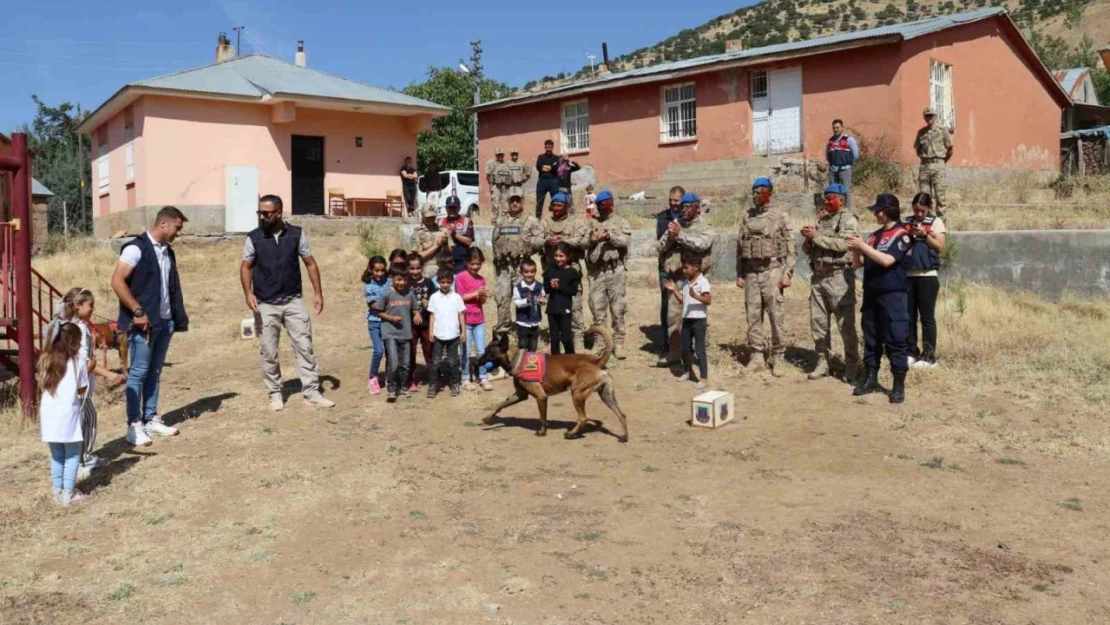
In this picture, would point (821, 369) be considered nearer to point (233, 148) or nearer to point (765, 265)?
point (765, 265)

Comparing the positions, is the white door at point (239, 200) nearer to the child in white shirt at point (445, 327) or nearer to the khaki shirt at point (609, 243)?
the khaki shirt at point (609, 243)

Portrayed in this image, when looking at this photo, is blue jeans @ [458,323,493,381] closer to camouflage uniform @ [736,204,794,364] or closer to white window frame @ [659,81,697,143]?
camouflage uniform @ [736,204,794,364]

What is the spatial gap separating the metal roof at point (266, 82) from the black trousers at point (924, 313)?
16.6m

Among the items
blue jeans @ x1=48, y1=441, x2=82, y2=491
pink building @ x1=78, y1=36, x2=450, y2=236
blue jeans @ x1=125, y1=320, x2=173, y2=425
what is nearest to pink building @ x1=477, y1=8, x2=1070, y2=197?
pink building @ x1=78, y1=36, x2=450, y2=236

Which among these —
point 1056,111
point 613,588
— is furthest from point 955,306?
point 1056,111

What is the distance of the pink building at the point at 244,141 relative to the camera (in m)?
21.2

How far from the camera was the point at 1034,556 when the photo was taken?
4914 mm

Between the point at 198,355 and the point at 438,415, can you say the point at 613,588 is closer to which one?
the point at 438,415

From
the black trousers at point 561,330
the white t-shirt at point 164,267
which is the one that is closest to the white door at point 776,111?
the black trousers at point 561,330

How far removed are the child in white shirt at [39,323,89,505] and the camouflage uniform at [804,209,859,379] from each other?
6595 mm

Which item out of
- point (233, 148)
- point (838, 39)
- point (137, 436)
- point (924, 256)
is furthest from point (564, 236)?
point (233, 148)

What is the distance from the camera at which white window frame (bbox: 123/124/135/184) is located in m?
22.2

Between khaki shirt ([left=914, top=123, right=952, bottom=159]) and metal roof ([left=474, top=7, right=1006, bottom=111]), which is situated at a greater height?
metal roof ([left=474, top=7, right=1006, bottom=111])

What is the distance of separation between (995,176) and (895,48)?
4.90 m
